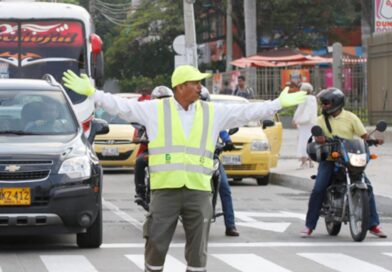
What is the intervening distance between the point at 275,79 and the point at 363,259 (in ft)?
98.1

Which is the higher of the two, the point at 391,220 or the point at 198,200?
the point at 198,200

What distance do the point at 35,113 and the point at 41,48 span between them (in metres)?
8.74

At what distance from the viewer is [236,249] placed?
12.5 metres

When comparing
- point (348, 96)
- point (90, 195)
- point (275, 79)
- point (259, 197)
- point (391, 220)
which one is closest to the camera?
point (90, 195)

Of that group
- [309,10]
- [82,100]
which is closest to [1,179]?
[82,100]

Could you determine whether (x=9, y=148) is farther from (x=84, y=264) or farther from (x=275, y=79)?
(x=275, y=79)

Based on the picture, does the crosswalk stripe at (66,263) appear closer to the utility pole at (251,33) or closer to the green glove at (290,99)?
the green glove at (290,99)

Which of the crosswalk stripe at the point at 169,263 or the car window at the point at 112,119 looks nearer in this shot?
the crosswalk stripe at the point at 169,263

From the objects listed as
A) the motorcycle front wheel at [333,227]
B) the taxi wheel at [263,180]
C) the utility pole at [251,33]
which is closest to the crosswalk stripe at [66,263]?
the motorcycle front wheel at [333,227]

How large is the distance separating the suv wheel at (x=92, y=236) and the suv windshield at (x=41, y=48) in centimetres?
908

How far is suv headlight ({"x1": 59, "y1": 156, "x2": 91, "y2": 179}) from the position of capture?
462 inches

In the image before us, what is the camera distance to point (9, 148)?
38.8 ft

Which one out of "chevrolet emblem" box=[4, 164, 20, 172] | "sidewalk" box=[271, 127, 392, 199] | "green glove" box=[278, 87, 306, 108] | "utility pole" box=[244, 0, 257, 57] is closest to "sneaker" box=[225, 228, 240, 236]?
"chevrolet emblem" box=[4, 164, 20, 172]

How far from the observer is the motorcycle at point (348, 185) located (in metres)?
13.1
